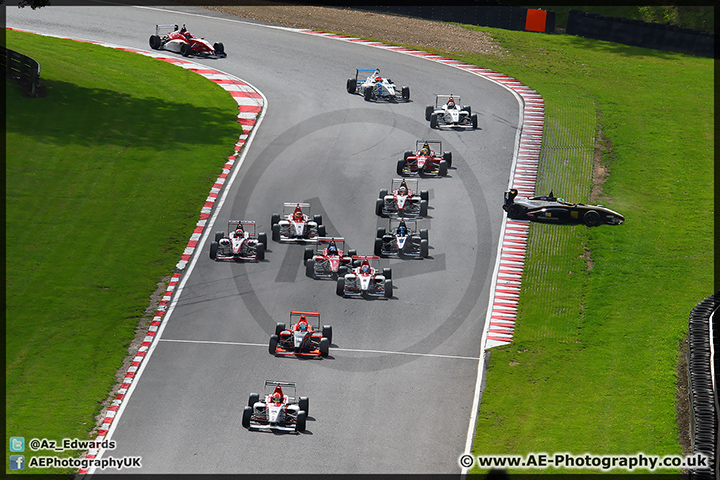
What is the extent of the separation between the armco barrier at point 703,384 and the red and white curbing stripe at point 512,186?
19.4ft

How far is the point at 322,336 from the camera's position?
27641mm

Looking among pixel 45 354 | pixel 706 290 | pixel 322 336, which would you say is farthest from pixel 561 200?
pixel 45 354

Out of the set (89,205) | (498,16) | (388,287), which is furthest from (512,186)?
(498,16)

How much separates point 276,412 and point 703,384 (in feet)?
37.0

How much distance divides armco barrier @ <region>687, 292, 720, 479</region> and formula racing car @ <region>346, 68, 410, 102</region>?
23093 millimetres

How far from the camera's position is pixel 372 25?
59562 mm

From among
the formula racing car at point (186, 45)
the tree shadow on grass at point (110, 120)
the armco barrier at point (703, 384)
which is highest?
the formula racing car at point (186, 45)

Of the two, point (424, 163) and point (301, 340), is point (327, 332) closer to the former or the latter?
point (301, 340)

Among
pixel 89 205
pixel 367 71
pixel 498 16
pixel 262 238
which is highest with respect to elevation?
pixel 498 16

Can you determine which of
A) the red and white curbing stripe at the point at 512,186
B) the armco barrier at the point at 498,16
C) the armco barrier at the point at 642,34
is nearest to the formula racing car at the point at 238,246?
the red and white curbing stripe at the point at 512,186

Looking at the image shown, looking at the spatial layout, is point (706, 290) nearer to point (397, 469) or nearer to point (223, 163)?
point (397, 469)

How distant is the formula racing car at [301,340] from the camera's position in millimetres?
27359

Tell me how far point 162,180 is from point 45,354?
1308 cm

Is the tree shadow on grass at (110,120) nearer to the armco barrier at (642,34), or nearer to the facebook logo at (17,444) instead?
the facebook logo at (17,444)
